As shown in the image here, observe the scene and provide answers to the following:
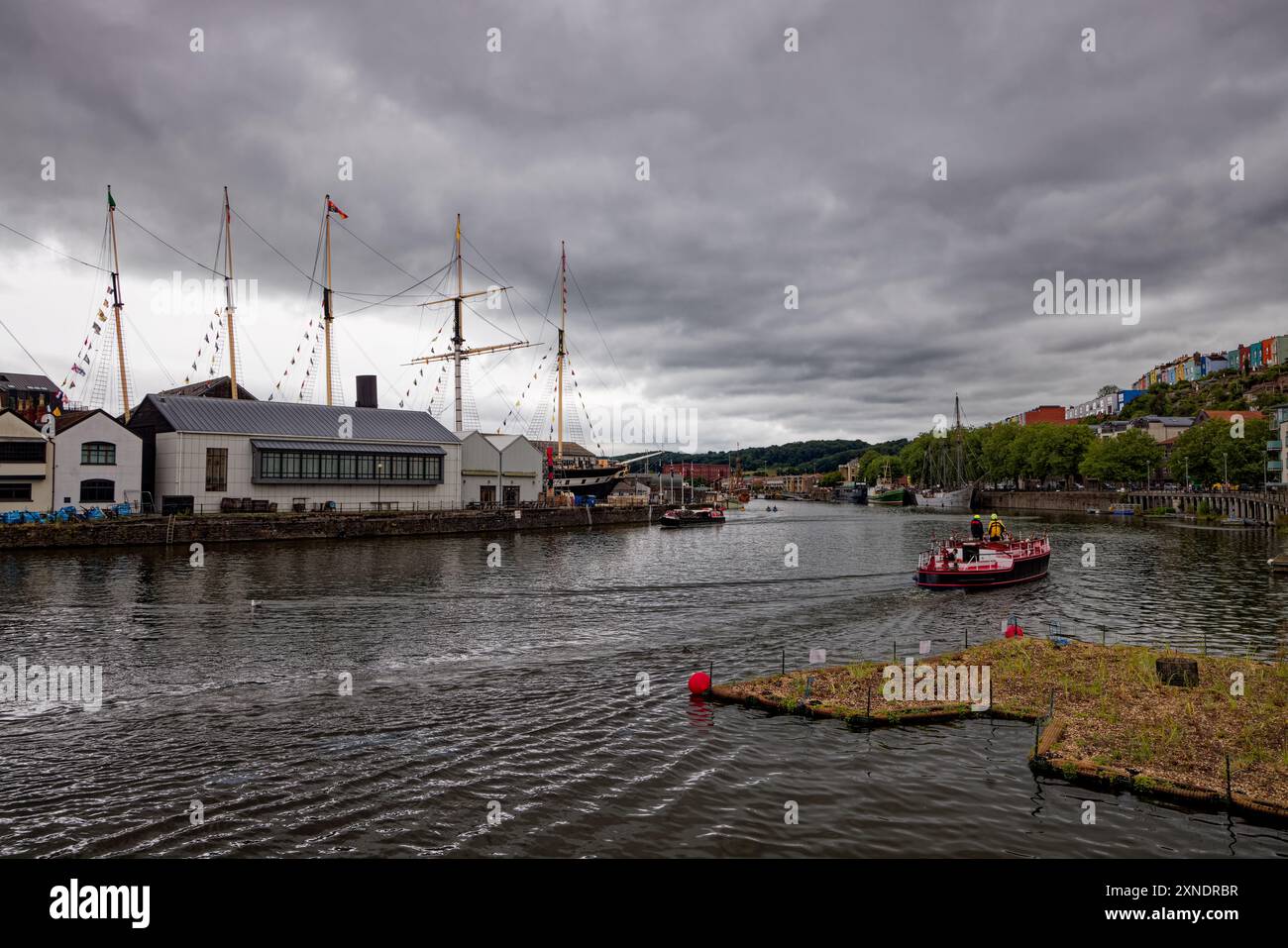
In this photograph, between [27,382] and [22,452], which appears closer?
[22,452]

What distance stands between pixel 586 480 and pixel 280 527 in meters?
65.7

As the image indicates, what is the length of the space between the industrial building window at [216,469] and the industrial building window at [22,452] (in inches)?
534

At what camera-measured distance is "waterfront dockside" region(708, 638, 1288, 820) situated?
14.8m

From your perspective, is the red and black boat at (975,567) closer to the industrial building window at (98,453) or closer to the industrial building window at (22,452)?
the industrial building window at (98,453)

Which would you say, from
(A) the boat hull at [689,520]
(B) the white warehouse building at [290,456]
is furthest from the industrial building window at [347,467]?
(A) the boat hull at [689,520]

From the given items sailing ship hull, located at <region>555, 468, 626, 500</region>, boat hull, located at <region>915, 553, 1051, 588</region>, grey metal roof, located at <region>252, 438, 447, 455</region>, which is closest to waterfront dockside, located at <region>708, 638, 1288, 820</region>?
boat hull, located at <region>915, 553, 1051, 588</region>

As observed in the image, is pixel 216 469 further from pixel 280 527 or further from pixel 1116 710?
pixel 1116 710

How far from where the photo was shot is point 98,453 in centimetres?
6862

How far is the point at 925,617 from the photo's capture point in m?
36.5

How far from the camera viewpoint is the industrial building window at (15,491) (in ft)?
209

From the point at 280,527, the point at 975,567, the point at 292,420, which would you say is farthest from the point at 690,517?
→ the point at 975,567

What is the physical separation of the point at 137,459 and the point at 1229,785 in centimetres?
8477
